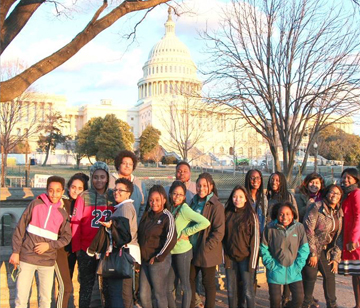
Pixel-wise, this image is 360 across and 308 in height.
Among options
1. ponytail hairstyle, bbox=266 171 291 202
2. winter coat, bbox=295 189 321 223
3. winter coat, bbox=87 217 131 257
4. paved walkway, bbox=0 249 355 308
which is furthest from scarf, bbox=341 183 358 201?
winter coat, bbox=87 217 131 257

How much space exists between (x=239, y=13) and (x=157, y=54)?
76816mm

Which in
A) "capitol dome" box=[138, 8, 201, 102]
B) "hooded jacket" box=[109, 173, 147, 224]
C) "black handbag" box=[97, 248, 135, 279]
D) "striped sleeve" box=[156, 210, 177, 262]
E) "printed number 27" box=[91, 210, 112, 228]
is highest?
"capitol dome" box=[138, 8, 201, 102]

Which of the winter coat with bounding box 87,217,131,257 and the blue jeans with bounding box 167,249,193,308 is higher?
the winter coat with bounding box 87,217,131,257

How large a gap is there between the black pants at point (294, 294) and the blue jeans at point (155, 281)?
1.16 metres

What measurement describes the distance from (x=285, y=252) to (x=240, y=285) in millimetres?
647

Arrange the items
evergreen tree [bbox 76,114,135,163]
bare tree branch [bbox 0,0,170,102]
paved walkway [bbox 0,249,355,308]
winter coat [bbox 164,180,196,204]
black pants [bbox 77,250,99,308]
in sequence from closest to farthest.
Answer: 1. black pants [bbox 77,250,99,308]
2. bare tree branch [bbox 0,0,170,102]
3. paved walkway [bbox 0,249,355,308]
4. winter coat [bbox 164,180,196,204]
5. evergreen tree [bbox 76,114,135,163]

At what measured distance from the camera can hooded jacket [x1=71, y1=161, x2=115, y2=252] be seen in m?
4.38

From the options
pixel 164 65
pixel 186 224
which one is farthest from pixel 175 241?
pixel 164 65

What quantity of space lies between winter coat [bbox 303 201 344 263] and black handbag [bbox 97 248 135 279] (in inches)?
85.5

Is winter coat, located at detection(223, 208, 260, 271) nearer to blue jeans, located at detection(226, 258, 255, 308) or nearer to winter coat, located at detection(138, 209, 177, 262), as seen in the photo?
blue jeans, located at detection(226, 258, 255, 308)

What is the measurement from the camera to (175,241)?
14.1ft

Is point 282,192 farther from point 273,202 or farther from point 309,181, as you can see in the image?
point 309,181

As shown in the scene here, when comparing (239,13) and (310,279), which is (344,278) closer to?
(310,279)

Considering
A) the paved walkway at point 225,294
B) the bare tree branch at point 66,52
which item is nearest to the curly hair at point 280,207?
the paved walkway at point 225,294
